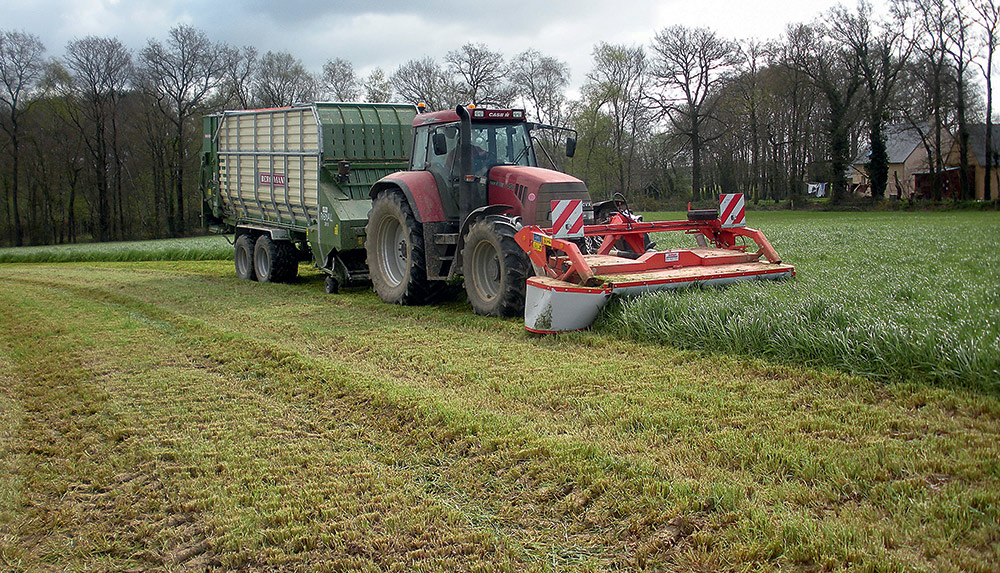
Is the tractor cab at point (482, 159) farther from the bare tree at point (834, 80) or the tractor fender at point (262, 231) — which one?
the bare tree at point (834, 80)

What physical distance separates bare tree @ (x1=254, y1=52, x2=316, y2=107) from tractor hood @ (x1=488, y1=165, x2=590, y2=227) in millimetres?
40602

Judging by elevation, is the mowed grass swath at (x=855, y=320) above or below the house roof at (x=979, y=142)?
below

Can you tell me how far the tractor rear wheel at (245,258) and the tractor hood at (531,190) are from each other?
657 cm

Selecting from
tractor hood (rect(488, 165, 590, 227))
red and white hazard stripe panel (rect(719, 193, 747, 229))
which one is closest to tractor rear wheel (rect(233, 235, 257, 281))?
tractor hood (rect(488, 165, 590, 227))

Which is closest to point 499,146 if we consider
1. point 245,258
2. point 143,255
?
point 245,258

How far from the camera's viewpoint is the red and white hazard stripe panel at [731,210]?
28.7 feet

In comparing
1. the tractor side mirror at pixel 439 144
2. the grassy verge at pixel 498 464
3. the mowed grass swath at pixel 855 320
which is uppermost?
the tractor side mirror at pixel 439 144

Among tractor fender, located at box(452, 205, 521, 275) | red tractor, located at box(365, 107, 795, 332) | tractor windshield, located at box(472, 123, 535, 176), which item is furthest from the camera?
tractor windshield, located at box(472, 123, 535, 176)

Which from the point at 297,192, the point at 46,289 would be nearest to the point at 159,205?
the point at 46,289

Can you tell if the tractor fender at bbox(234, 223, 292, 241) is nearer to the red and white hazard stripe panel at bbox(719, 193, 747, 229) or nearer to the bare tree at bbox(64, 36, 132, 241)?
the red and white hazard stripe panel at bbox(719, 193, 747, 229)

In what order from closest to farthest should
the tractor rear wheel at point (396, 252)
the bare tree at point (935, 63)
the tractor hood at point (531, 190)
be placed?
the tractor hood at point (531, 190), the tractor rear wheel at point (396, 252), the bare tree at point (935, 63)

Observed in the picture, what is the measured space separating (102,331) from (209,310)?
1.51 m

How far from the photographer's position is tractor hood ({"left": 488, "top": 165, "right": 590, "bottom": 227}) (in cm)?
836

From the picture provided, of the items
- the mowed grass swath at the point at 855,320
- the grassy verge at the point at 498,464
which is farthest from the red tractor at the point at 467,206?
the grassy verge at the point at 498,464
